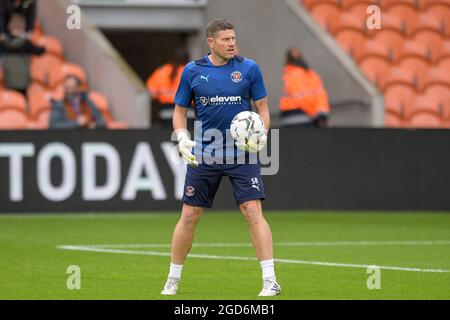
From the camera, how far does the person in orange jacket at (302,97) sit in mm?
21281

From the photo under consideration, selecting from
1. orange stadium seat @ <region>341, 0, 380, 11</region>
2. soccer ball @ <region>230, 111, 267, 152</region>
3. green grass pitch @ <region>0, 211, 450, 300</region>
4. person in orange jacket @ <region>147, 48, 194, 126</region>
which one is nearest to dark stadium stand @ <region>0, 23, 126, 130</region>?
person in orange jacket @ <region>147, 48, 194, 126</region>

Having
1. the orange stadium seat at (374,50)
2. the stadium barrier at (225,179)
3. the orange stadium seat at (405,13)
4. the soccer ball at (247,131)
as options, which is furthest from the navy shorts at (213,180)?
the orange stadium seat at (405,13)

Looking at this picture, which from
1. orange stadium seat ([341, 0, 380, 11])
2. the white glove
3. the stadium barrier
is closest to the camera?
the white glove

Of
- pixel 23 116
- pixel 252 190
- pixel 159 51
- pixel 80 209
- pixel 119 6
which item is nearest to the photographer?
pixel 252 190

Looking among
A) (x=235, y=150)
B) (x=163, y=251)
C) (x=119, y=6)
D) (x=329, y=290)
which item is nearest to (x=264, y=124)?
(x=235, y=150)

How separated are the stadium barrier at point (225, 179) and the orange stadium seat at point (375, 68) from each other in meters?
3.92

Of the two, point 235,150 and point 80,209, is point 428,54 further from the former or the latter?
point 235,150

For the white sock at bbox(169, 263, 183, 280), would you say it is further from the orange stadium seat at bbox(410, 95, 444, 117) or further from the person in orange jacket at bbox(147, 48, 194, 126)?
the orange stadium seat at bbox(410, 95, 444, 117)

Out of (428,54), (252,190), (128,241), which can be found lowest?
(128,241)

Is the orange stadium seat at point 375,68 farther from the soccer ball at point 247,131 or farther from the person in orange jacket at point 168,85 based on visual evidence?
the soccer ball at point 247,131

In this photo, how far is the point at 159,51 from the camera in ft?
93.0

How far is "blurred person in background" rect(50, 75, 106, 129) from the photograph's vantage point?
2036 cm

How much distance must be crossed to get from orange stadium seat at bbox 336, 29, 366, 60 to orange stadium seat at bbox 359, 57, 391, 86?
23 centimetres

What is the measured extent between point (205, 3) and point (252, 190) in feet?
49.8
